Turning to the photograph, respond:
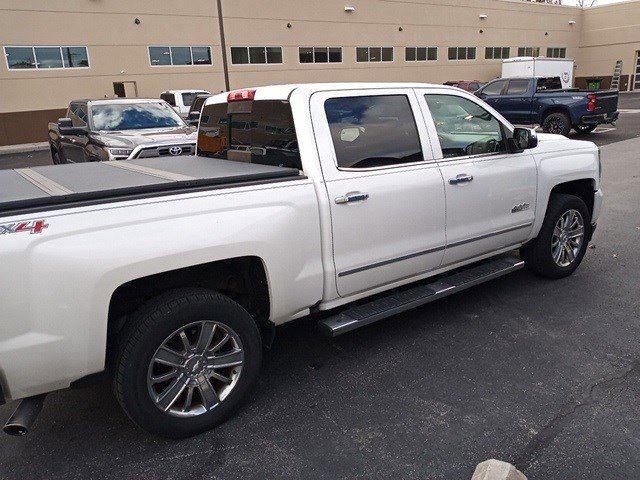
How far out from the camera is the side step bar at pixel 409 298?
3443 mm

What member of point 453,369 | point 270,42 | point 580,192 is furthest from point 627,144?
point 270,42

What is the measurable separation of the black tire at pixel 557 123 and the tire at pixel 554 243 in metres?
11.6

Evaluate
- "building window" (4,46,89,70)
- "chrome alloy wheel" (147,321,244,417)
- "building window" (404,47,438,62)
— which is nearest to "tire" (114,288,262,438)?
"chrome alloy wheel" (147,321,244,417)

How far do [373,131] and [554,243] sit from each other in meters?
2.40

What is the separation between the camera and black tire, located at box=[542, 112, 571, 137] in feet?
50.9

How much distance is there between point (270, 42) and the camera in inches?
1123

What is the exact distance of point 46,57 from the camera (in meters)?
22.8

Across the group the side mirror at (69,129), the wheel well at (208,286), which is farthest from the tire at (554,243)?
the side mirror at (69,129)

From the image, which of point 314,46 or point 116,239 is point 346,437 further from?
point 314,46

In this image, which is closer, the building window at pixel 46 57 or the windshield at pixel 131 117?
the windshield at pixel 131 117

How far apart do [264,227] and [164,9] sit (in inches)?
1016

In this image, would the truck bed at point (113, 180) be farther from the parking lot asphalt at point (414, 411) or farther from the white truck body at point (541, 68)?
the white truck body at point (541, 68)

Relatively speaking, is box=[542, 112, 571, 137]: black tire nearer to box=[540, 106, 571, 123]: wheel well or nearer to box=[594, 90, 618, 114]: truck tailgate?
box=[540, 106, 571, 123]: wheel well

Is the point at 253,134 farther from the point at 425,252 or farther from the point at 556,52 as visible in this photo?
the point at 556,52
